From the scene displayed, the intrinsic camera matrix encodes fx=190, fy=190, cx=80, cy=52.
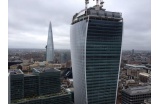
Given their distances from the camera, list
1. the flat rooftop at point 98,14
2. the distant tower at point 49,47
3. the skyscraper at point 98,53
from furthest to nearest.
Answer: the distant tower at point 49,47, the flat rooftop at point 98,14, the skyscraper at point 98,53

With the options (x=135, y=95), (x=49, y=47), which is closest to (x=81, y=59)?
(x=135, y=95)

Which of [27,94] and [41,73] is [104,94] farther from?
[27,94]

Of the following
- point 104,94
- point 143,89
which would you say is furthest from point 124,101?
point 104,94

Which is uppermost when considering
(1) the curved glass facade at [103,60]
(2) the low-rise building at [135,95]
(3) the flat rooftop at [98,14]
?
(3) the flat rooftop at [98,14]

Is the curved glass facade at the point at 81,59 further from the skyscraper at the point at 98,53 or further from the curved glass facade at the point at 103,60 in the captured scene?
the curved glass facade at the point at 103,60

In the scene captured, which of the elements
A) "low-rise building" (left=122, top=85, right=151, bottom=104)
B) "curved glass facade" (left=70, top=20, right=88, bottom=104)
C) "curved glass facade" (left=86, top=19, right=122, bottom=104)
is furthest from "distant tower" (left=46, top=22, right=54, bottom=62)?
"curved glass facade" (left=86, top=19, right=122, bottom=104)

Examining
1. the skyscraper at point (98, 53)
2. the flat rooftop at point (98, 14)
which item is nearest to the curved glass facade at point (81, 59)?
the skyscraper at point (98, 53)

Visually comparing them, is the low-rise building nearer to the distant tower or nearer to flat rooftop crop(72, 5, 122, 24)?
flat rooftop crop(72, 5, 122, 24)

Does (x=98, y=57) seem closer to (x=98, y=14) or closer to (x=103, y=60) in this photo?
(x=103, y=60)
